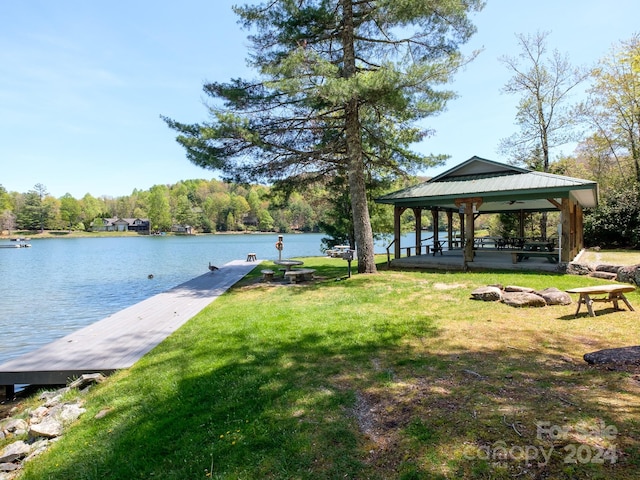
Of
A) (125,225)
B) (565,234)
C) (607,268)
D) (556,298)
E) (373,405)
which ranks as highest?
(125,225)

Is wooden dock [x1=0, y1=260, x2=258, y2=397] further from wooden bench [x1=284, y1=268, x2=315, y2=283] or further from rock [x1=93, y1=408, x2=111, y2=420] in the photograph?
wooden bench [x1=284, y1=268, x2=315, y2=283]

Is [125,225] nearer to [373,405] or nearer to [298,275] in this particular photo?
[298,275]

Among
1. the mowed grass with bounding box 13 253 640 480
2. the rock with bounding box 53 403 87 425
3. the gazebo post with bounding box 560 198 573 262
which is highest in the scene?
the gazebo post with bounding box 560 198 573 262

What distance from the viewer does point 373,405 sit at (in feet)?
11.1

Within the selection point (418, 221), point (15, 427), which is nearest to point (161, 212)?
point (418, 221)

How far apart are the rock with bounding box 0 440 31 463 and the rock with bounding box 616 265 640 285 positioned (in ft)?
37.2

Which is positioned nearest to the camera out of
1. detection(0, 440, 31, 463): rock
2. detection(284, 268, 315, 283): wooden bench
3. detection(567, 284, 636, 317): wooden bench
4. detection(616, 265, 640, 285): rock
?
detection(0, 440, 31, 463): rock

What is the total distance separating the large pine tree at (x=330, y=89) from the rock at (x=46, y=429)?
8.24 meters

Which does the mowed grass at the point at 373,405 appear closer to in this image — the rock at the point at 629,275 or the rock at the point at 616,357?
the rock at the point at 616,357

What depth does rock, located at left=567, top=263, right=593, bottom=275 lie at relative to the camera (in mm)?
10508

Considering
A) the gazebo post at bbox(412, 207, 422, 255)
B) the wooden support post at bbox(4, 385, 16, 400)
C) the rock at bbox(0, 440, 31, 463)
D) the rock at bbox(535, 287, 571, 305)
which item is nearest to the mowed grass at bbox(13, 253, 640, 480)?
the rock at bbox(0, 440, 31, 463)

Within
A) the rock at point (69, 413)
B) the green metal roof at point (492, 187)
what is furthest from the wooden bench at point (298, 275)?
the rock at point (69, 413)

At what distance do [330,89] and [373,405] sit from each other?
791 cm

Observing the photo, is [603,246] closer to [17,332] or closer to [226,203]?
[17,332]
